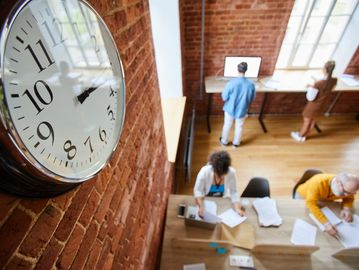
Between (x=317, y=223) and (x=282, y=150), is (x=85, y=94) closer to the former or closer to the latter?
(x=317, y=223)

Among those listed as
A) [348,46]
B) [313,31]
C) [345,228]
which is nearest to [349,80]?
[348,46]

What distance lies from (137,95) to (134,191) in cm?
53

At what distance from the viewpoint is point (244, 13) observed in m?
3.32

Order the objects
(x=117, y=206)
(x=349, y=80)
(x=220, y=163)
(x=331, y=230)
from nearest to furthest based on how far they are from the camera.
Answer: (x=117, y=206) → (x=331, y=230) → (x=220, y=163) → (x=349, y=80)

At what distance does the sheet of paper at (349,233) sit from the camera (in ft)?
5.44

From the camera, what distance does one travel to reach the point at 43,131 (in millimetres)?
456

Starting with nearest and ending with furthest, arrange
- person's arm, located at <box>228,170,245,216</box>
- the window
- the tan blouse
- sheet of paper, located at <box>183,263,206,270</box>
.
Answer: sheet of paper, located at <box>183,263,206,270</box>, person's arm, located at <box>228,170,245,216</box>, the tan blouse, the window

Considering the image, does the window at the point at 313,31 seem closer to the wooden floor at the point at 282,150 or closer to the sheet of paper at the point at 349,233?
the wooden floor at the point at 282,150

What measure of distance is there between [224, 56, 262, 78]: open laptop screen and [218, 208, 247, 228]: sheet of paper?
8.81ft

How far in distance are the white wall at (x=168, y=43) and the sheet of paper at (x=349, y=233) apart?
2574 mm

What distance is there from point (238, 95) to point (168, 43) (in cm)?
128

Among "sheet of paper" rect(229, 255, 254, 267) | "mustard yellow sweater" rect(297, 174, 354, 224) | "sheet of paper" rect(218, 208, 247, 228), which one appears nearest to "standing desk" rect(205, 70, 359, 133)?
"mustard yellow sweater" rect(297, 174, 354, 224)

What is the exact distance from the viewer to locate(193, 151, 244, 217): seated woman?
1936 millimetres

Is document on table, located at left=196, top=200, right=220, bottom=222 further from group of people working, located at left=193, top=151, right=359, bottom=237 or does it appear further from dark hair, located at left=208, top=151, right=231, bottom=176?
dark hair, located at left=208, top=151, right=231, bottom=176
